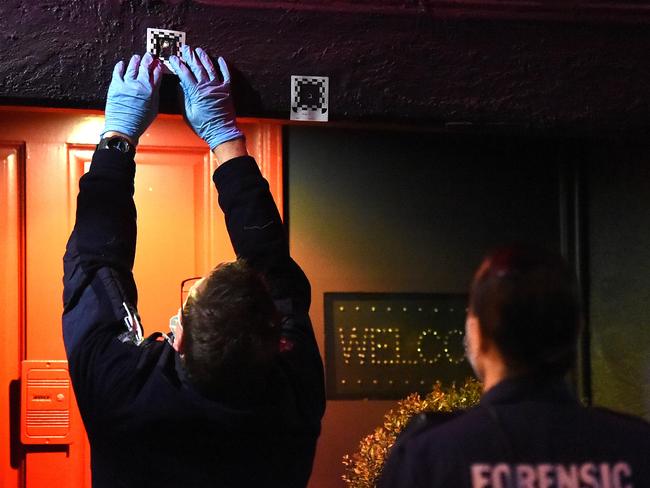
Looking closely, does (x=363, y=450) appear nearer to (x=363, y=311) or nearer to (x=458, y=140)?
(x=363, y=311)

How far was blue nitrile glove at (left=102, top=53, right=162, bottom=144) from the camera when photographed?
2.15 meters

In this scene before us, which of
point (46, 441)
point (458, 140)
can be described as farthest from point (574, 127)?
point (46, 441)

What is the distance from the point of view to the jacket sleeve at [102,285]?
5.78 feet

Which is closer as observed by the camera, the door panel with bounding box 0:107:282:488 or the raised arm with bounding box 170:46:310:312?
the raised arm with bounding box 170:46:310:312

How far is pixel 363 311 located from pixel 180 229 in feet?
3.16

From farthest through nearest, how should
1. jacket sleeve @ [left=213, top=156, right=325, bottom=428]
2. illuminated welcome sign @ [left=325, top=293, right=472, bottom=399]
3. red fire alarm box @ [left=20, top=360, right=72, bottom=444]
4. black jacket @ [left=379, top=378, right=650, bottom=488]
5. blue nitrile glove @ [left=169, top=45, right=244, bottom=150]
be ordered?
1. illuminated welcome sign @ [left=325, top=293, right=472, bottom=399]
2. red fire alarm box @ [left=20, top=360, right=72, bottom=444]
3. blue nitrile glove @ [left=169, top=45, right=244, bottom=150]
4. jacket sleeve @ [left=213, top=156, right=325, bottom=428]
5. black jacket @ [left=379, top=378, right=650, bottom=488]

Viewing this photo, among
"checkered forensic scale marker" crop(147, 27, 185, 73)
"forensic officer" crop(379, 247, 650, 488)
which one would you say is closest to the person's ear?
"forensic officer" crop(379, 247, 650, 488)

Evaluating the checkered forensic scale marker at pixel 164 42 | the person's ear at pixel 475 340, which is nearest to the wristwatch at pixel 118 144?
the checkered forensic scale marker at pixel 164 42

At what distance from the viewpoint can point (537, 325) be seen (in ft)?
4.62

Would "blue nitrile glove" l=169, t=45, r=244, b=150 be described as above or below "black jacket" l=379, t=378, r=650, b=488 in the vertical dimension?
above

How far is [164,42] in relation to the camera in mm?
2439

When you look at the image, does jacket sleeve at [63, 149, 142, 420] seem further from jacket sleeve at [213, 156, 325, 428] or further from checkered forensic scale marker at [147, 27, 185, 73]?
checkered forensic scale marker at [147, 27, 185, 73]

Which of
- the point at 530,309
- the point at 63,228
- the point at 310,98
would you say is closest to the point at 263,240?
the point at 310,98

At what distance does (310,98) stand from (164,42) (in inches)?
18.6
